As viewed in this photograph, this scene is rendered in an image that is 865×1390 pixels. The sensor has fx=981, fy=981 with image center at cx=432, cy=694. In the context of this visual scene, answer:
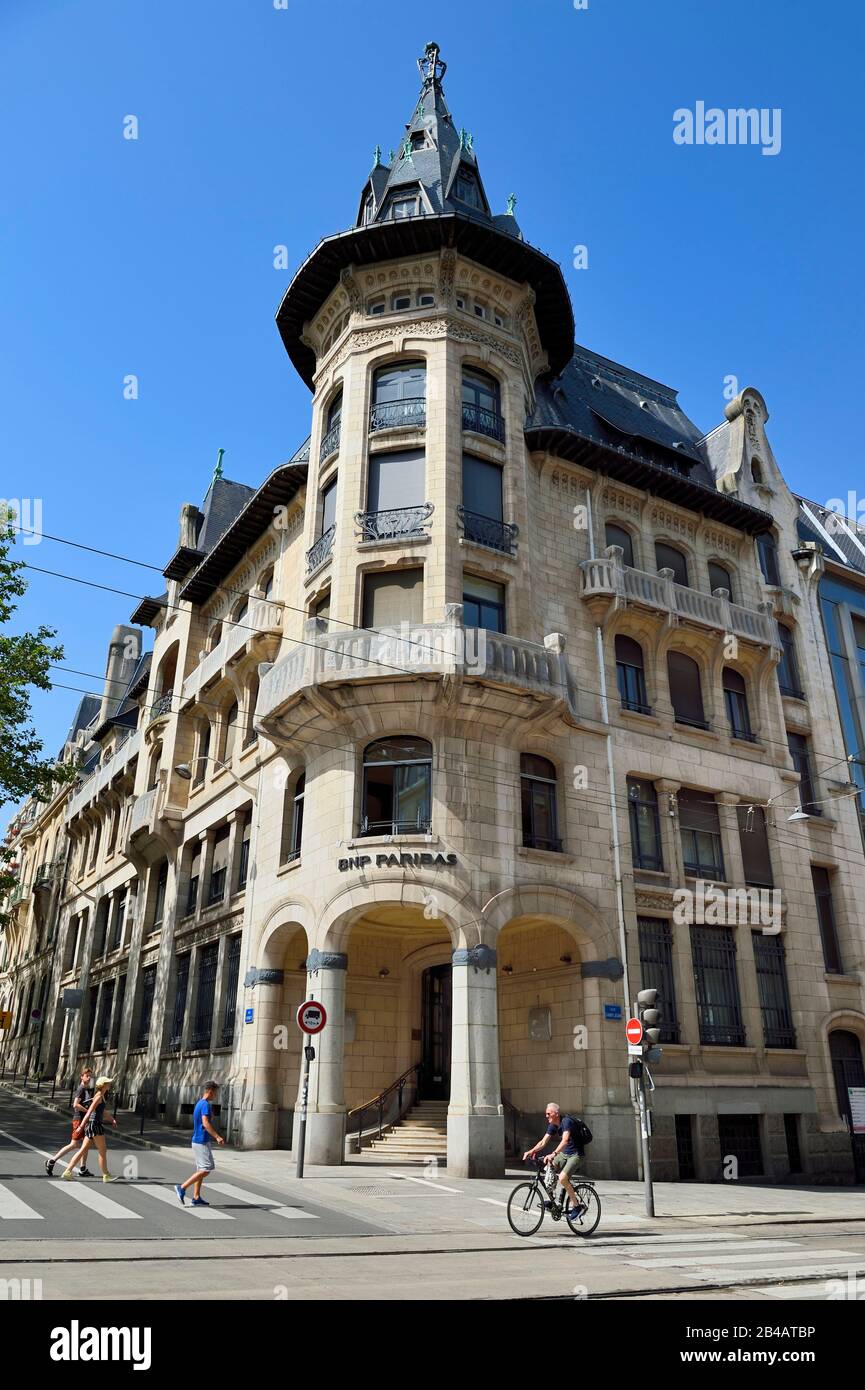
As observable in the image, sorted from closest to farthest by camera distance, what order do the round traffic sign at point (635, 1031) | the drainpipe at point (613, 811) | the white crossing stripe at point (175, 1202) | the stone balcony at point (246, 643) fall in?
the white crossing stripe at point (175, 1202) → the round traffic sign at point (635, 1031) → the drainpipe at point (613, 811) → the stone balcony at point (246, 643)

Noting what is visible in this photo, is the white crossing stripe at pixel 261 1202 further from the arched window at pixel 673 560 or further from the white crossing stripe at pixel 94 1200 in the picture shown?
the arched window at pixel 673 560

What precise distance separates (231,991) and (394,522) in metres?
13.3

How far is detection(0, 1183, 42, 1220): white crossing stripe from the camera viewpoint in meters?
11.4

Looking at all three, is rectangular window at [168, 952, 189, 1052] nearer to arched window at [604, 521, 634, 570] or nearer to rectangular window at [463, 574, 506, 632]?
rectangular window at [463, 574, 506, 632]

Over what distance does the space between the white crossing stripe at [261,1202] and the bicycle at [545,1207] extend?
2705mm

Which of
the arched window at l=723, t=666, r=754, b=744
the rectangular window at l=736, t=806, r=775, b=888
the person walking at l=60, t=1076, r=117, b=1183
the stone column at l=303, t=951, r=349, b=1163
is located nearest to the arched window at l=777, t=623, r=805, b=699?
the arched window at l=723, t=666, r=754, b=744

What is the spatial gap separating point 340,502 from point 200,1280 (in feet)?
61.9

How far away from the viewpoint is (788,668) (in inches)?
1205

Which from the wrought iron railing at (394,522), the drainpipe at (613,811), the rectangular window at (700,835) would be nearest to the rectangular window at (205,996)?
the drainpipe at (613,811)

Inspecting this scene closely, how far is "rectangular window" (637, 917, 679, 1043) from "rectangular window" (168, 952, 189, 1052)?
14475 mm

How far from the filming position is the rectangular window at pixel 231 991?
2603cm

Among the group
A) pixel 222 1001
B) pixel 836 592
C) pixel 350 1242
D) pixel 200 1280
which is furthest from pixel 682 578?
pixel 200 1280
